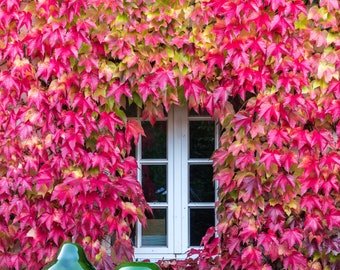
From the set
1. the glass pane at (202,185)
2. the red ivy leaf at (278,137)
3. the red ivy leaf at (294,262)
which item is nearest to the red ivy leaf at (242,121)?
the red ivy leaf at (278,137)

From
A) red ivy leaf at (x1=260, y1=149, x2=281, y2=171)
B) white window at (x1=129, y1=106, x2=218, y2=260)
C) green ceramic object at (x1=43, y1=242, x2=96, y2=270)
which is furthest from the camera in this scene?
white window at (x1=129, y1=106, x2=218, y2=260)

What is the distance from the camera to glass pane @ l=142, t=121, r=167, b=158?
3.65 m

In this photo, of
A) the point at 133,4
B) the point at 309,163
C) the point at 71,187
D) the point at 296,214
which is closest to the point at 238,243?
the point at 296,214

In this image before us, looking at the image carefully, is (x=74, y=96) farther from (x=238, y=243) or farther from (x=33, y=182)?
(x=238, y=243)

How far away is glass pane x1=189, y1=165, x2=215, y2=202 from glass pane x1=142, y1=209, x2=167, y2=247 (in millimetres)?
225

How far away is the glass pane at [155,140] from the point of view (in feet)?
12.0

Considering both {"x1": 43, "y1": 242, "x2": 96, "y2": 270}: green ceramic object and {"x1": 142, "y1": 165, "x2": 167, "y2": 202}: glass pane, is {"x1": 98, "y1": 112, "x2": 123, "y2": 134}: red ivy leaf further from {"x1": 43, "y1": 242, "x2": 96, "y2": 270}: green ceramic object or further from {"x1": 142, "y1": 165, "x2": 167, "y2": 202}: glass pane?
{"x1": 43, "y1": 242, "x2": 96, "y2": 270}: green ceramic object

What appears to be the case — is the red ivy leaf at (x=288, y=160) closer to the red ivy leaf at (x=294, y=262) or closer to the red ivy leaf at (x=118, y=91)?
the red ivy leaf at (x=294, y=262)

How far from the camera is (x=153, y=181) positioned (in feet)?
12.0

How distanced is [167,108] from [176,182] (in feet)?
1.82

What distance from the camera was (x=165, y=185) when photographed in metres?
3.66

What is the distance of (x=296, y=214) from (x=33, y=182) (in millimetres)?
1531

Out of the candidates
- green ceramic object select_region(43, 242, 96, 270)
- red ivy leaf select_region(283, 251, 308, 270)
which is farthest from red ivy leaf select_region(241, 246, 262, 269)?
green ceramic object select_region(43, 242, 96, 270)

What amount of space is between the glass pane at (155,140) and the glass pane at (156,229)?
1.19ft
